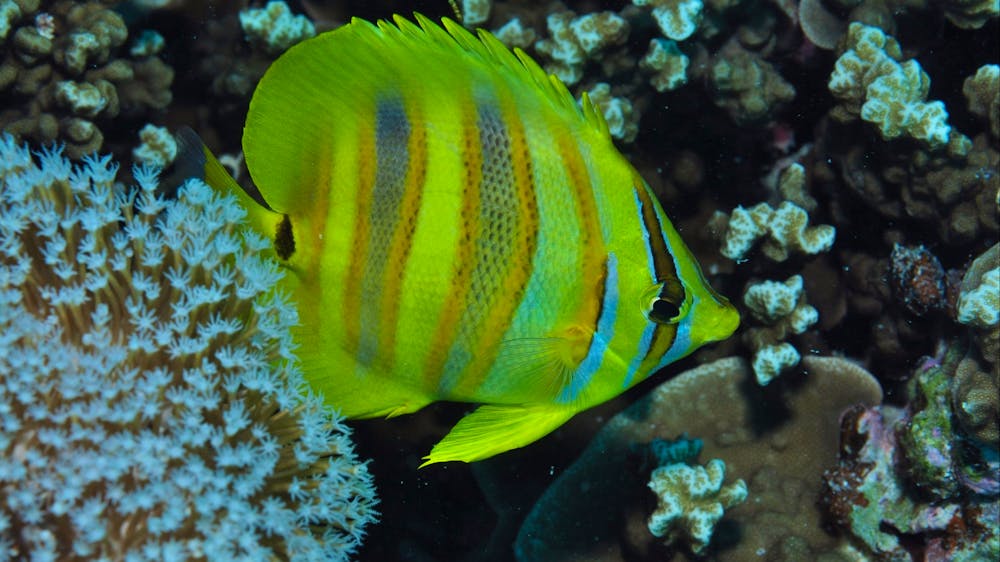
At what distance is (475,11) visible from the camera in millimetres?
3354

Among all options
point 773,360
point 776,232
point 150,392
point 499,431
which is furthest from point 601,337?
point 776,232

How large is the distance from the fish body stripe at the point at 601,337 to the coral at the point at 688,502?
0.99 m

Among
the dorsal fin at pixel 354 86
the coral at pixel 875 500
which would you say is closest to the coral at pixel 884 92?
the coral at pixel 875 500

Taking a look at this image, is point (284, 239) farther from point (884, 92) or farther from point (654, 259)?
point (884, 92)

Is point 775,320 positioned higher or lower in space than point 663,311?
lower

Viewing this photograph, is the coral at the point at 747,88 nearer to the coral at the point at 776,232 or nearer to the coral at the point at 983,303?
the coral at the point at 776,232

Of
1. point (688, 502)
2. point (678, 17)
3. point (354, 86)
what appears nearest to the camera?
point (354, 86)

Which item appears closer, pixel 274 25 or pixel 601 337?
pixel 601 337

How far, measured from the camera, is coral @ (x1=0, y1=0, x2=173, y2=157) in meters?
3.00

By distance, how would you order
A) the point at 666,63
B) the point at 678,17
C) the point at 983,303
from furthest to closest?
the point at 666,63
the point at 678,17
the point at 983,303

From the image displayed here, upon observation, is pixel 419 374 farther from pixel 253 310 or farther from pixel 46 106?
pixel 46 106

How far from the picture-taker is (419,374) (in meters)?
2.11

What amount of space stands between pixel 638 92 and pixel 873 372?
5.10ft

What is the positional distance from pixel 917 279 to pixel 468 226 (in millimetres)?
2023
